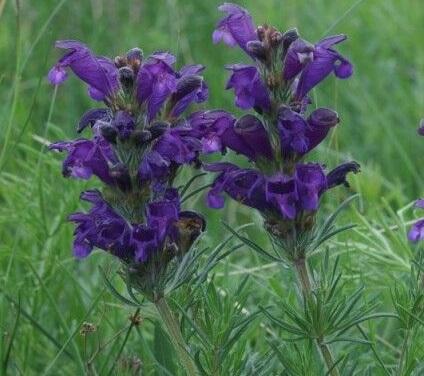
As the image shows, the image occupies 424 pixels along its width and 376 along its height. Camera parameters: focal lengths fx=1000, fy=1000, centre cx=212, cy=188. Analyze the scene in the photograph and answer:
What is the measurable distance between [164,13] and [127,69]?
3126mm

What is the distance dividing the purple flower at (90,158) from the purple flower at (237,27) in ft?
0.98

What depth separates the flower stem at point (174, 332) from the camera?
5.82 ft

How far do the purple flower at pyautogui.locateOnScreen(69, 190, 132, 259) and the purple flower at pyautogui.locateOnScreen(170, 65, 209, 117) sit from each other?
0.71 feet

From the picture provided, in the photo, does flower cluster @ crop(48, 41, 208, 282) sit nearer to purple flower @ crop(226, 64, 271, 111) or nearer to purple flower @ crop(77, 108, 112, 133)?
purple flower @ crop(77, 108, 112, 133)

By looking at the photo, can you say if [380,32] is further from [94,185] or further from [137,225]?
[137,225]

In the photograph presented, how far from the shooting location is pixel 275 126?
1720 millimetres

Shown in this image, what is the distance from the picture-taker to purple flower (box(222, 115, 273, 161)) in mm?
1707

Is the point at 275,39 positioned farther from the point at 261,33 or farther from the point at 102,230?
the point at 102,230

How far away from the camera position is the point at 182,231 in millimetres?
1823

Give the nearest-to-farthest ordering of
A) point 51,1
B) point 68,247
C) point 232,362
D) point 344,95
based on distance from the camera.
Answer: point 232,362 < point 68,247 < point 344,95 < point 51,1

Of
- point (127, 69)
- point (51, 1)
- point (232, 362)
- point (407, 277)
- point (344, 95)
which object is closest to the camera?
point (127, 69)

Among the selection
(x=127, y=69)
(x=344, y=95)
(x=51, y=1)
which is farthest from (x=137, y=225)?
(x=51, y=1)

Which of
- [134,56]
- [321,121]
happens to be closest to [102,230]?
[134,56]

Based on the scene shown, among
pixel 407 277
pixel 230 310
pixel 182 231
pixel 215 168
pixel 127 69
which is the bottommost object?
pixel 407 277
